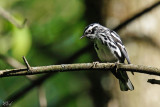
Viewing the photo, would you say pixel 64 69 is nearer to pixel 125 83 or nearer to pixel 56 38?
pixel 125 83

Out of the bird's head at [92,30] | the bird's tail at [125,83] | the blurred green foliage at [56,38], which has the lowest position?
the bird's tail at [125,83]

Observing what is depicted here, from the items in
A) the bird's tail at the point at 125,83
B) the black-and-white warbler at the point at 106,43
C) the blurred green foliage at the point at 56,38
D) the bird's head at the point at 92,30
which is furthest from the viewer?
the blurred green foliage at the point at 56,38

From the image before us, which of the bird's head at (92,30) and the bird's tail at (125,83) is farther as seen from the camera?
the bird's head at (92,30)

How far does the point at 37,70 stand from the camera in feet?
10.9

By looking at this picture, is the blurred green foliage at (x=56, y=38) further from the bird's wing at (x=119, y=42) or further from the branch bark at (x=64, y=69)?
the branch bark at (x=64, y=69)

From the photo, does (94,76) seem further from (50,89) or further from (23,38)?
(50,89)

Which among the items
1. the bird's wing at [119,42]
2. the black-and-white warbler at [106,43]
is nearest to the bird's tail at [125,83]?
the black-and-white warbler at [106,43]

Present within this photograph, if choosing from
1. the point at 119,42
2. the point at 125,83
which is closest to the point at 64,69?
the point at 125,83

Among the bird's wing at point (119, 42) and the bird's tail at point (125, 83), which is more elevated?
the bird's wing at point (119, 42)

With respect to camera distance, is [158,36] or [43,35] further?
[43,35]

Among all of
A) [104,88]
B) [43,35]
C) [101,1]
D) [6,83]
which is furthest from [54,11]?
[104,88]

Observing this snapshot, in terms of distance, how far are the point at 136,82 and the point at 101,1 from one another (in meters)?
1.19

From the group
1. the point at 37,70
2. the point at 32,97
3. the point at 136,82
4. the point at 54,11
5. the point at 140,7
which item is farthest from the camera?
the point at 32,97

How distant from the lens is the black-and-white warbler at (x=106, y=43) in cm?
466
